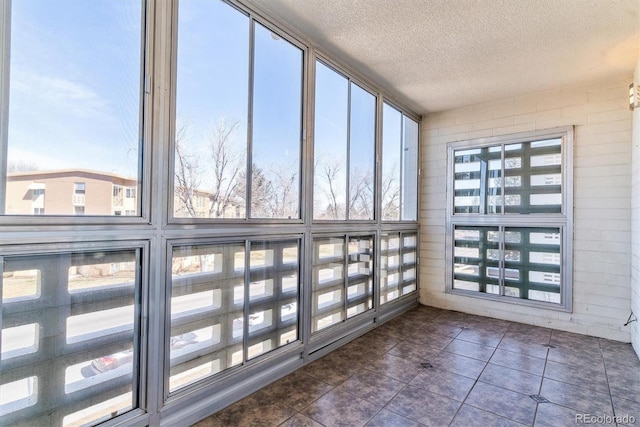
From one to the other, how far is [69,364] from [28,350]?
22 centimetres

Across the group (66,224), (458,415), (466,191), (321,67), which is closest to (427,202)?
(466,191)

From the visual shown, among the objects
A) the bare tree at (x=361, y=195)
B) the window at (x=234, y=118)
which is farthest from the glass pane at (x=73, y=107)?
the bare tree at (x=361, y=195)

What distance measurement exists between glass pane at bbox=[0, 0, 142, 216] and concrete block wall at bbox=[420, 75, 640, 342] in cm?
458

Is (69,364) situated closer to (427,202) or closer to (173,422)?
(173,422)

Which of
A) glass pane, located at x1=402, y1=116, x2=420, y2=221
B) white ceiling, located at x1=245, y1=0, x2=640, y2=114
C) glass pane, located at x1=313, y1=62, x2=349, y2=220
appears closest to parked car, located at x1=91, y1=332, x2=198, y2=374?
glass pane, located at x1=313, y1=62, x2=349, y2=220

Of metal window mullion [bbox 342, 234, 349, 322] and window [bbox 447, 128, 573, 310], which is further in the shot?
window [bbox 447, 128, 573, 310]

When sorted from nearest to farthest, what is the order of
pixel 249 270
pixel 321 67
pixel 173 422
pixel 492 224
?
pixel 173 422
pixel 249 270
pixel 321 67
pixel 492 224

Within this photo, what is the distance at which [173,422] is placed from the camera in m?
2.07

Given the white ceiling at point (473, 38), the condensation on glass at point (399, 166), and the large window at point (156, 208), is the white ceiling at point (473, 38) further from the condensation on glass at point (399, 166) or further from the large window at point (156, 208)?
the condensation on glass at point (399, 166)

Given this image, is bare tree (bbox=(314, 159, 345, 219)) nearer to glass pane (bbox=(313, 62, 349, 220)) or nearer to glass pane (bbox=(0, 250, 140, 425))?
glass pane (bbox=(313, 62, 349, 220))

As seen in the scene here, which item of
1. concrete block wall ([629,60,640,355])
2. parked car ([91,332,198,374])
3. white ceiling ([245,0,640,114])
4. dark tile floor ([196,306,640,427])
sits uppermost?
white ceiling ([245,0,640,114])

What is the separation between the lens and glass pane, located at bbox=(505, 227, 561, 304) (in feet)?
13.7

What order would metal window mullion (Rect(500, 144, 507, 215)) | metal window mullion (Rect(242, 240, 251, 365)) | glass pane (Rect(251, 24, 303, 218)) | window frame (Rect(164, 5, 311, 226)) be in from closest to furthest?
window frame (Rect(164, 5, 311, 226))
metal window mullion (Rect(242, 240, 251, 365))
glass pane (Rect(251, 24, 303, 218))
metal window mullion (Rect(500, 144, 507, 215))

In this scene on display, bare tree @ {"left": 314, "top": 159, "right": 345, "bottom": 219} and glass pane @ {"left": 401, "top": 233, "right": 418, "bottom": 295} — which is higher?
bare tree @ {"left": 314, "top": 159, "right": 345, "bottom": 219}
